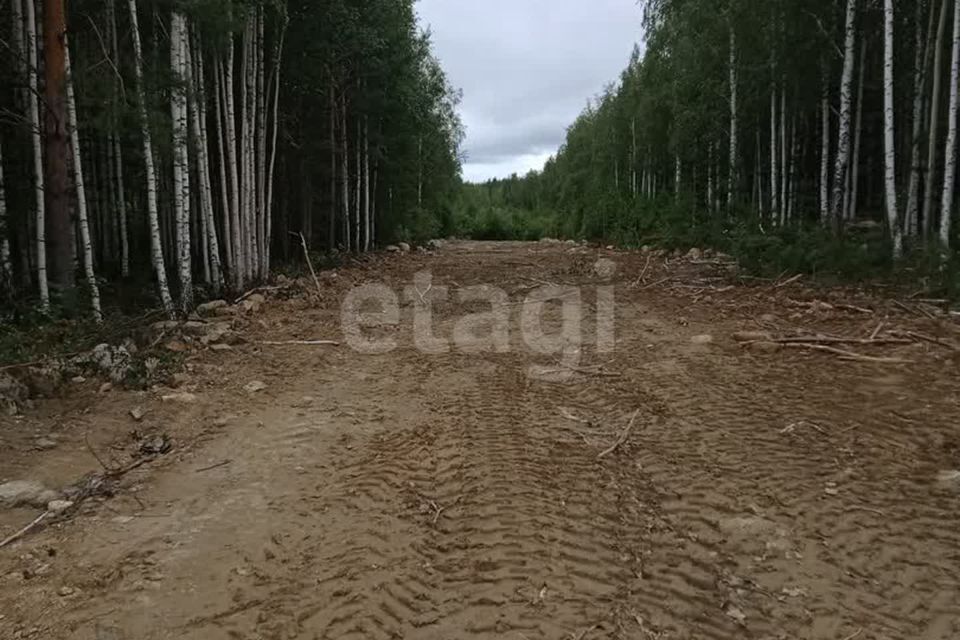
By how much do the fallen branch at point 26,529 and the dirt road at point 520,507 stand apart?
8 cm

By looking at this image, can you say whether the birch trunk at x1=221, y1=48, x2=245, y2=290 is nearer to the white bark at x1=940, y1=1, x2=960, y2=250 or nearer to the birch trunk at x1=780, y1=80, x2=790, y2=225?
the white bark at x1=940, y1=1, x2=960, y2=250

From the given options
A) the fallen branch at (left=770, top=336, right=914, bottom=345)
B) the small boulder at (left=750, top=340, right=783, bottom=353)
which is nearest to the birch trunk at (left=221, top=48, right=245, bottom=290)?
the small boulder at (left=750, top=340, right=783, bottom=353)

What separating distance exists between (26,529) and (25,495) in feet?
1.47

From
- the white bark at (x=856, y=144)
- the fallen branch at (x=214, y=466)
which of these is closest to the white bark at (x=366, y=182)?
the white bark at (x=856, y=144)

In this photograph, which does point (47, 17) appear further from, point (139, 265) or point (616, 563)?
point (616, 563)

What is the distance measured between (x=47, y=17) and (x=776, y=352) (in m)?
9.34

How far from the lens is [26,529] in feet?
10.6

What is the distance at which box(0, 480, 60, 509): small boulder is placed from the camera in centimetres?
353

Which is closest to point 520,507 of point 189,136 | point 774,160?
point 189,136

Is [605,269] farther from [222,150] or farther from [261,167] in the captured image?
[222,150]

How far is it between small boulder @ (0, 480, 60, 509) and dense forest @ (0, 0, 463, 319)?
484 cm

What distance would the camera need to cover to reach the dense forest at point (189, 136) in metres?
8.00

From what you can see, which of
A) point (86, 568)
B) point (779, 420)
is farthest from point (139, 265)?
point (779, 420)

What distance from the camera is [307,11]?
1249 cm
